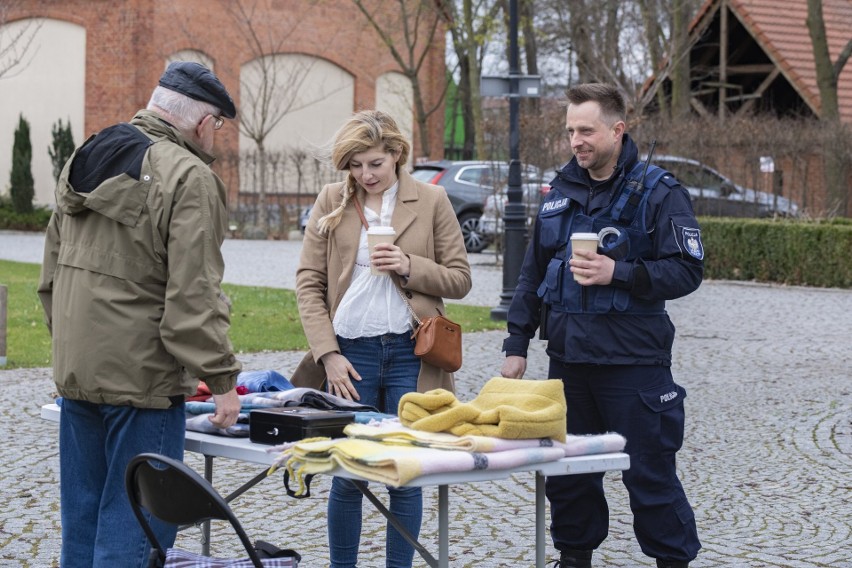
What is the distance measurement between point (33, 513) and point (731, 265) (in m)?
15.6

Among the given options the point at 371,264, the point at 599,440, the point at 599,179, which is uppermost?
the point at 599,179

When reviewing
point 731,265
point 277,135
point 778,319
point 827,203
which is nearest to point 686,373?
point 778,319

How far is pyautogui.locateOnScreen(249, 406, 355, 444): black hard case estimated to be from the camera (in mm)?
3650

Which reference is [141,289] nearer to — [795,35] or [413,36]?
[795,35]

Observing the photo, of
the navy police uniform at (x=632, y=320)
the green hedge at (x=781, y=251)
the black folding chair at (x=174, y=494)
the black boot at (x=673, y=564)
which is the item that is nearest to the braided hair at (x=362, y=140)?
the navy police uniform at (x=632, y=320)

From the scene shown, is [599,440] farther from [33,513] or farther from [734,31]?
[734,31]

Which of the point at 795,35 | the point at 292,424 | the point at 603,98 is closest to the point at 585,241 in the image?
the point at 603,98

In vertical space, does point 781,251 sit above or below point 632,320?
below

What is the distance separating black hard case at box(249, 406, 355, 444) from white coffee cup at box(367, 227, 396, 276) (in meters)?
0.91

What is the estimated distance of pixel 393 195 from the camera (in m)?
4.86

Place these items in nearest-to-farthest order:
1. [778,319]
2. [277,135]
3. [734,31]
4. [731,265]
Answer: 1. [778,319]
2. [731,265]
3. [734,31]
4. [277,135]

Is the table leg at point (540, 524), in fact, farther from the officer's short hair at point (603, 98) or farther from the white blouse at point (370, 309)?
the officer's short hair at point (603, 98)

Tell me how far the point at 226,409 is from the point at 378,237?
105 cm

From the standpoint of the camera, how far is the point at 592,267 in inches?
171
